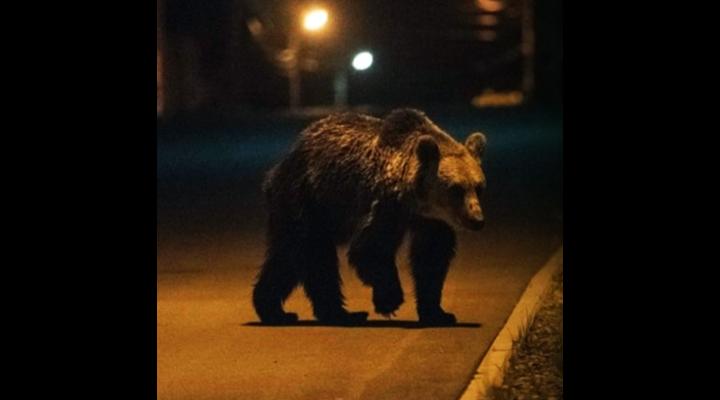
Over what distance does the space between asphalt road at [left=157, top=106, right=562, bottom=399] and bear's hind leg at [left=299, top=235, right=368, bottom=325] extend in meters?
0.15

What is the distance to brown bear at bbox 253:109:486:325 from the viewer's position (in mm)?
10328

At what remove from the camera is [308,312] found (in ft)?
37.5

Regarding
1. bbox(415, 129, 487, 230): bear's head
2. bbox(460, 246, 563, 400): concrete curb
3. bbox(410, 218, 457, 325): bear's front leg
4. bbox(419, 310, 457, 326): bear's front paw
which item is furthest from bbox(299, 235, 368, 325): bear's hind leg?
bbox(460, 246, 563, 400): concrete curb

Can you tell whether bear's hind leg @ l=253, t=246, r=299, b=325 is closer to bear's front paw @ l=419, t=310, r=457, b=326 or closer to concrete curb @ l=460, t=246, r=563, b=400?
bear's front paw @ l=419, t=310, r=457, b=326

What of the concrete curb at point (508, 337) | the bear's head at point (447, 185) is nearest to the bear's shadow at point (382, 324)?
the concrete curb at point (508, 337)

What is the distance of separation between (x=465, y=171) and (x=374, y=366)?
63.7 inches

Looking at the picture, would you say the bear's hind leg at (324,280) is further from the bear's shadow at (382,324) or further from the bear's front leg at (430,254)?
the bear's front leg at (430,254)

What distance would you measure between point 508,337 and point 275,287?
1697mm

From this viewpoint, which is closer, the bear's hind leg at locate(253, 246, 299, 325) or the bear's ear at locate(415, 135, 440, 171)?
the bear's ear at locate(415, 135, 440, 171)

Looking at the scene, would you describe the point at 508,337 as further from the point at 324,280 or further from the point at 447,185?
the point at 324,280

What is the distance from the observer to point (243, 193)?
21719 mm

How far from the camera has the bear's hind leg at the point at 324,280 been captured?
10688 mm
